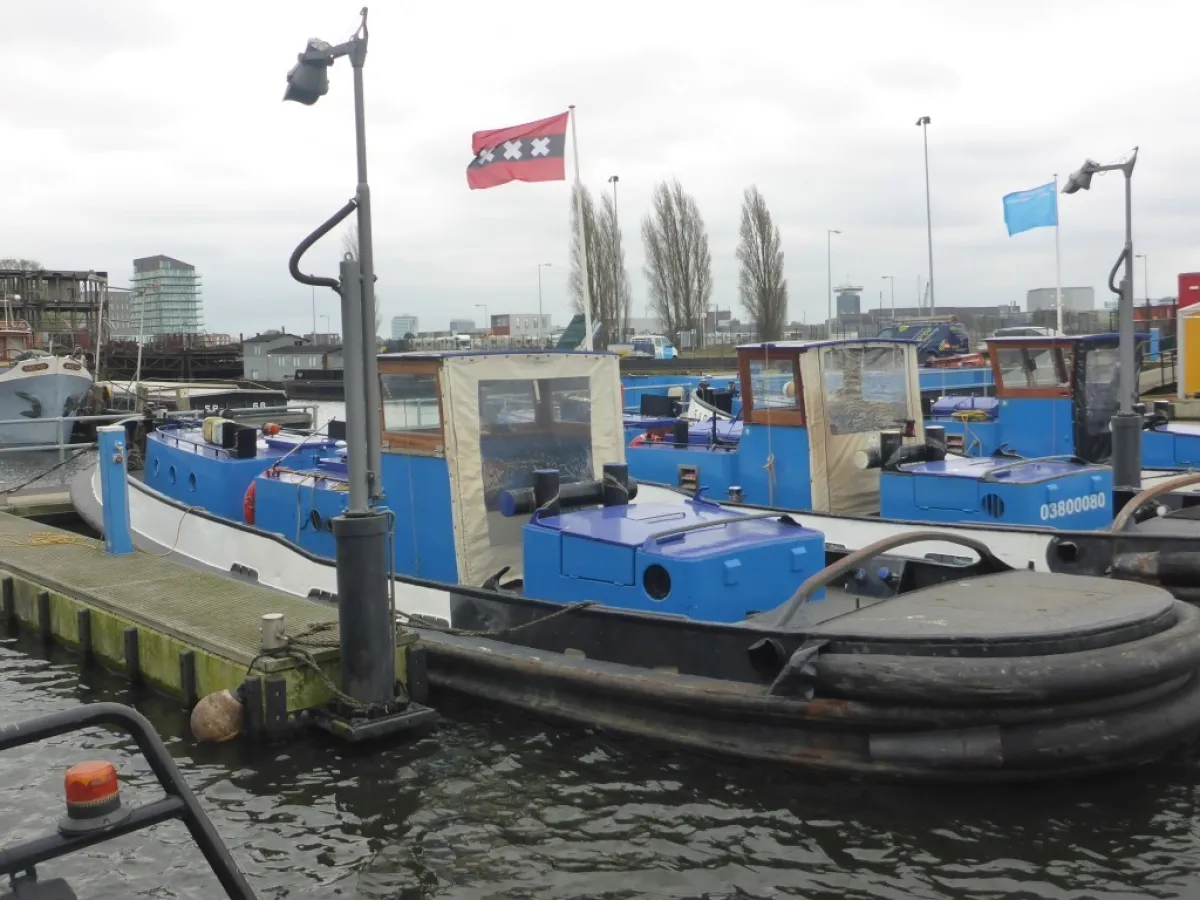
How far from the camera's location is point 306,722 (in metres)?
8.26

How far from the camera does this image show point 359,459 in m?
7.71

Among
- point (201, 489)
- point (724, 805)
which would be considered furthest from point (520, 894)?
point (201, 489)

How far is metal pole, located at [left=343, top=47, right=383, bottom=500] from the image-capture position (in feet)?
25.2

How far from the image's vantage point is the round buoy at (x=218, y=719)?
26.5 feet

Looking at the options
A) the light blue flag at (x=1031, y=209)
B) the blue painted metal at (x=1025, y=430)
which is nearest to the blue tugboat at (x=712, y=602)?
the blue painted metal at (x=1025, y=430)

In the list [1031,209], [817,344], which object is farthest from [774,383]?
[1031,209]

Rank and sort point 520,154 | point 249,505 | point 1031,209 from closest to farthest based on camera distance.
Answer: point 249,505 < point 520,154 < point 1031,209

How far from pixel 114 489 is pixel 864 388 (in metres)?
8.15

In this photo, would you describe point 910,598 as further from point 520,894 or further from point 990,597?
point 520,894

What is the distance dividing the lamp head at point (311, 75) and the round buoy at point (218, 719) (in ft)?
14.2

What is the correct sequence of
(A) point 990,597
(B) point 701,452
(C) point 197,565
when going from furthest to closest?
(B) point 701,452, (C) point 197,565, (A) point 990,597

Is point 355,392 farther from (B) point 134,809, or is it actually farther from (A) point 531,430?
(B) point 134,809

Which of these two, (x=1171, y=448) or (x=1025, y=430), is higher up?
(x=1025, y=430)

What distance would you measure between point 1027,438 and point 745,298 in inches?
1953
